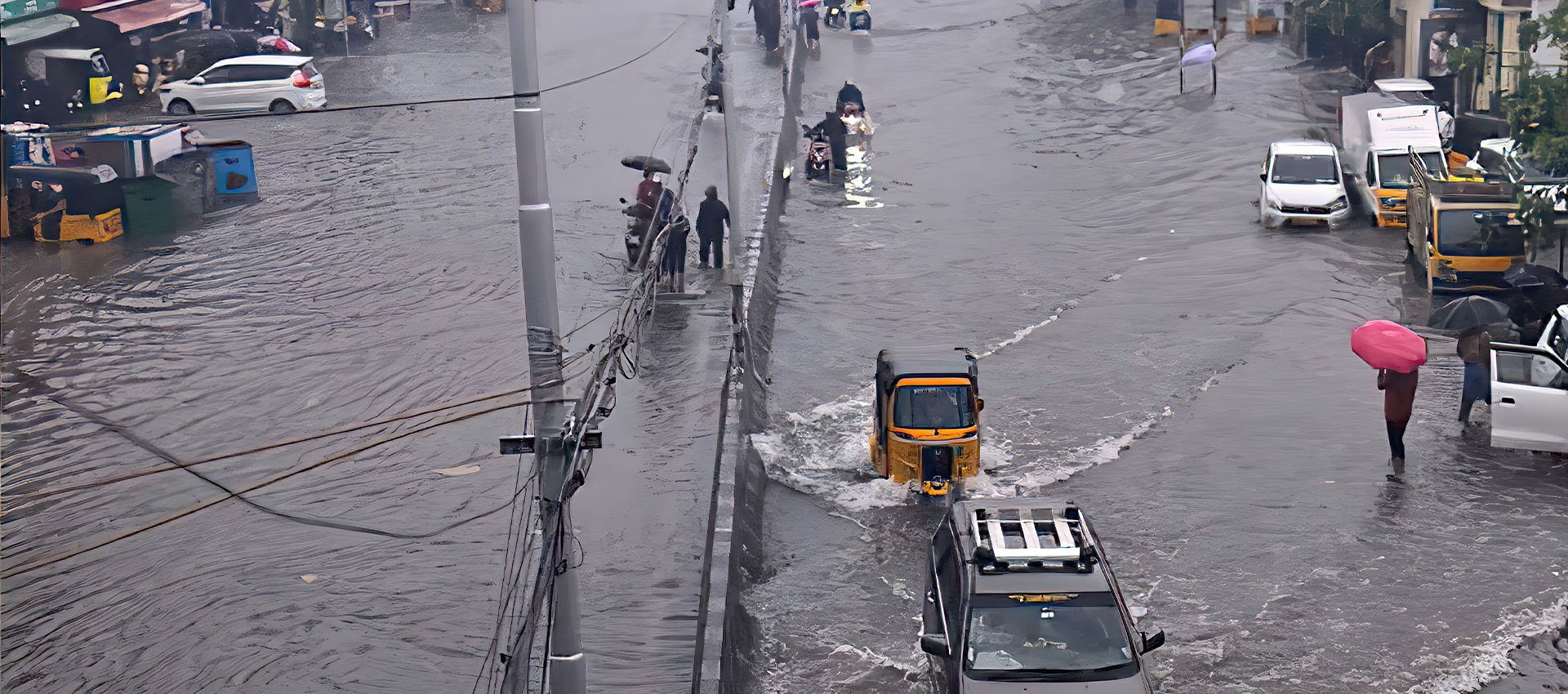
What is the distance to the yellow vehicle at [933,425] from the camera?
16.2 metres

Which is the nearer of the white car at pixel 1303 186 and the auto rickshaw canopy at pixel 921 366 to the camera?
the auto rickshaw canopy at pixel 921 366

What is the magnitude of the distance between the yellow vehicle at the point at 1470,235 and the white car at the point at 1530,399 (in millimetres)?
5802

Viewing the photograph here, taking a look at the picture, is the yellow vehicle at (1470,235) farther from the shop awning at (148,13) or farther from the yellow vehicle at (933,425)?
the shop awning at (148,13)

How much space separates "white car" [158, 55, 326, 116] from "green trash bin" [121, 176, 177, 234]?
7230 mm

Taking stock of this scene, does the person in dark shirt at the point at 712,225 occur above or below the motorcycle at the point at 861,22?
below

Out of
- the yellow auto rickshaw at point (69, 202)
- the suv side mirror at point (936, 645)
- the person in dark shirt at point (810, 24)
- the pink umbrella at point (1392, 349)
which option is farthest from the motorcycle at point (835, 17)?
the suv side mirror at point (936, 645)

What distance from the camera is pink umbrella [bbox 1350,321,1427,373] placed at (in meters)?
15.6

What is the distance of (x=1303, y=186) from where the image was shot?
2714 centimetres

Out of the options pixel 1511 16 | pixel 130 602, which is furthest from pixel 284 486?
pixel 1511 16

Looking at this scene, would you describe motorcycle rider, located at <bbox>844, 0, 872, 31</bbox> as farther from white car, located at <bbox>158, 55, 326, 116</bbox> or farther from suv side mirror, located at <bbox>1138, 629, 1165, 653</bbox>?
suv side mirror, located at <bbox>1138, 629, 1165, 653</bbox>

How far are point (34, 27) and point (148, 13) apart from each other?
5.83m

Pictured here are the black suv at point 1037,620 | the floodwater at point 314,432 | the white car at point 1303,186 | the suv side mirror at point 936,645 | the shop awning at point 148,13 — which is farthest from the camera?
the shop awning at point 148,13

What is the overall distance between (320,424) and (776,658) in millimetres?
7495

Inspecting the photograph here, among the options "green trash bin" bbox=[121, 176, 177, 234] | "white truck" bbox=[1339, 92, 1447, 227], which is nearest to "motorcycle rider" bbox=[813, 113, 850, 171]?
"white truck" bbox=[1339, 92, 1447, 227]
